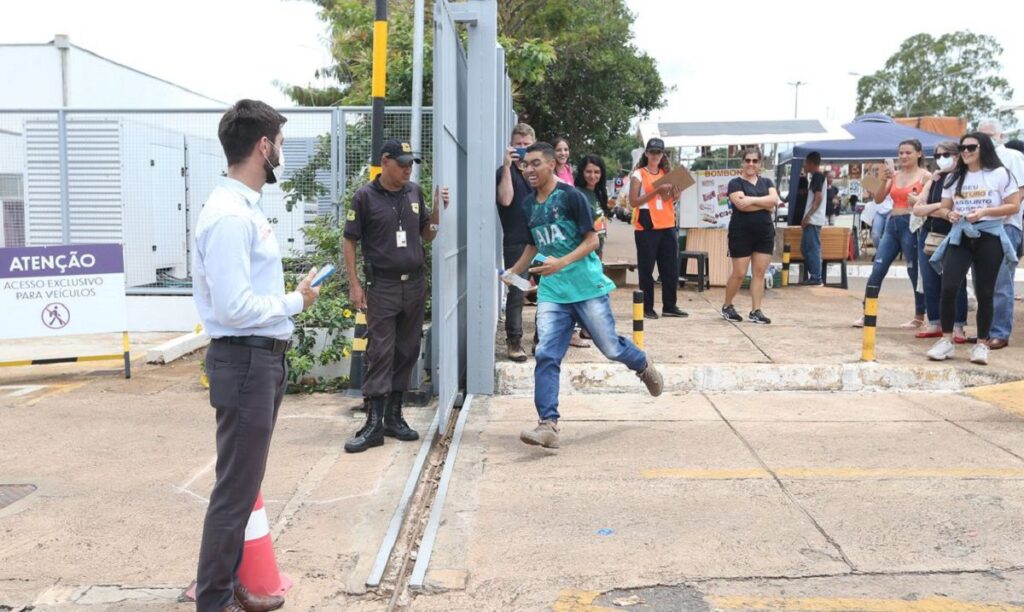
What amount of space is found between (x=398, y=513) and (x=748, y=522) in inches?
69.6

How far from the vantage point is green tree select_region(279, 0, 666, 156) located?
14297 mm

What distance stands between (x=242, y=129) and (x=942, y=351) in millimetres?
6503

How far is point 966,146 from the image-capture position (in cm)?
746

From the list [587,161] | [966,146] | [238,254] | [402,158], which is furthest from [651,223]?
[238,254]

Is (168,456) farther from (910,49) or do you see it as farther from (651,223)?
(910,49)

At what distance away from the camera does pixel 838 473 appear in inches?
198

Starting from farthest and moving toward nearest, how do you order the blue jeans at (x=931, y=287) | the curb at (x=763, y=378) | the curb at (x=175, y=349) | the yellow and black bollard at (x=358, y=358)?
the curb at (x=175, y=349) → the blue jeans at (x=931, y=287) → the curb at (x=763, y=378) → the yellow and black bollard at (x=358, y=358)

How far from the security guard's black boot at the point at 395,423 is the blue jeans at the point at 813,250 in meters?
9.31

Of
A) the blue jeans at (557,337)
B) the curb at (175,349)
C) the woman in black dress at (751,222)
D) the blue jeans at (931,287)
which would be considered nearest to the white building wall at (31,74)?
the curb at (175,349)

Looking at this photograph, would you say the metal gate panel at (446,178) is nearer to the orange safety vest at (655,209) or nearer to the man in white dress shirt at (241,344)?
the man in white dress shirt at (241,344)

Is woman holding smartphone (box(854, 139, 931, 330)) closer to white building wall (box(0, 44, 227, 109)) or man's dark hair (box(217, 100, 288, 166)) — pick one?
man's dark hair (box(217, 100, 288, 166))

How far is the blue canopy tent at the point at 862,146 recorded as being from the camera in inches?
625

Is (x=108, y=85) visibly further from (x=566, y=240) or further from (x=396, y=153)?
(x=566, y=240)

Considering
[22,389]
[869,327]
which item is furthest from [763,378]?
[22,389]
